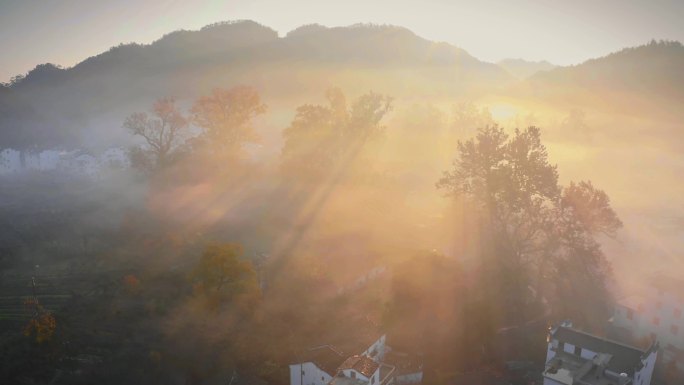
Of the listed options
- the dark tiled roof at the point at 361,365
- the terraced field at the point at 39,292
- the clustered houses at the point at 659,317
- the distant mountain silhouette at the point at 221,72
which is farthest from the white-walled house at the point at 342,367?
the distant mountain silhouette at the point at 221,72

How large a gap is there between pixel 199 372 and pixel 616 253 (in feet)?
119

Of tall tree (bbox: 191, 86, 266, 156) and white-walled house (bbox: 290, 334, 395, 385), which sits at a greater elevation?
tall tree (bbox: 191, 86, 266, 156)

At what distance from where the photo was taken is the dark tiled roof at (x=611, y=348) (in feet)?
63.8

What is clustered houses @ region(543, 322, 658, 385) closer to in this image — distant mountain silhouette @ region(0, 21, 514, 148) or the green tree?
the green tree

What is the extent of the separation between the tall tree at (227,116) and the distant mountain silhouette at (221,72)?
18798 mm

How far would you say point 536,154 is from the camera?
2644 cm

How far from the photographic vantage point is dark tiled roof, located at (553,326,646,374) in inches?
766

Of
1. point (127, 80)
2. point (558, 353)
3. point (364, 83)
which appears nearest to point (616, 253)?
point (558, 353)

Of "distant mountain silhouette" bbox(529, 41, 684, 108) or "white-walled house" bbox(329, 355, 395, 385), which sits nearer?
"white-walled house" bbox(329, 355, 395, 385)

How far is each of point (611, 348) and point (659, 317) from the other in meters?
7.90

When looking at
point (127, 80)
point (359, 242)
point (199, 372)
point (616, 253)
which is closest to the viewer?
point (199, 372)

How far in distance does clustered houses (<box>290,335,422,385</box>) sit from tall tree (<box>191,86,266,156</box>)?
21969 millimetres

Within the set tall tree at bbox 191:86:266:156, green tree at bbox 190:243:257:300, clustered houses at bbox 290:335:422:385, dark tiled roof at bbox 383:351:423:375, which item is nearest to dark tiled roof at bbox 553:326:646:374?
dark tiled roof at bbox 383:351:423:375

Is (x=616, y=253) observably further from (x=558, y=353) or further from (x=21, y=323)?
(x=21, y=323)
